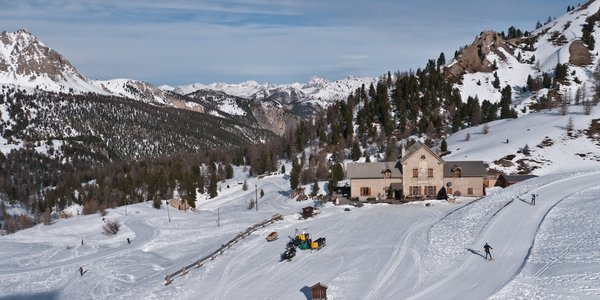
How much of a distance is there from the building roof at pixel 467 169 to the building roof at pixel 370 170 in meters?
7.75

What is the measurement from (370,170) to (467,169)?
15500mm

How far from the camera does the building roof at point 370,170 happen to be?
80.2 meters

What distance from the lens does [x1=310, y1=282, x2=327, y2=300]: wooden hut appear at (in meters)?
34.5

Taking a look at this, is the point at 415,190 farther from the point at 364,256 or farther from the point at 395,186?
the point at 364,256

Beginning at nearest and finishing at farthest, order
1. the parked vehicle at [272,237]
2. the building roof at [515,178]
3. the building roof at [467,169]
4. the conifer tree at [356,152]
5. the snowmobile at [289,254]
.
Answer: the snowmobile at [289,254] → the parked vehicle at [272,237] → the building roof at [467,169] → the building roof at [515,178] → the conifer tree at [356,152]

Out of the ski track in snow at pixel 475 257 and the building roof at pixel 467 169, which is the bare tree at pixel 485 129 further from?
the ski track in snow at pixel 475 257

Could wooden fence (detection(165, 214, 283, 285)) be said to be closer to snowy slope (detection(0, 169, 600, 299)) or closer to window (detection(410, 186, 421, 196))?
snowy slope (detection(0, 169, 600, 299))

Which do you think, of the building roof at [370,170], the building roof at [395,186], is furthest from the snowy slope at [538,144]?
the building roof at [395,186]

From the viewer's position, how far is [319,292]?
113ft

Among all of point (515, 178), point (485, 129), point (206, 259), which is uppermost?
point (485, 129)

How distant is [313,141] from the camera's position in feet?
525

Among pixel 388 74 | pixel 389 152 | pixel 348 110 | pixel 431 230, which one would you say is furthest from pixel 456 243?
pixel 388 74

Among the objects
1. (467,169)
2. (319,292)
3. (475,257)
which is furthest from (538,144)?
(319,292)

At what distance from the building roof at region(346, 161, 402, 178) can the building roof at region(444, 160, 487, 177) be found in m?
7.75
